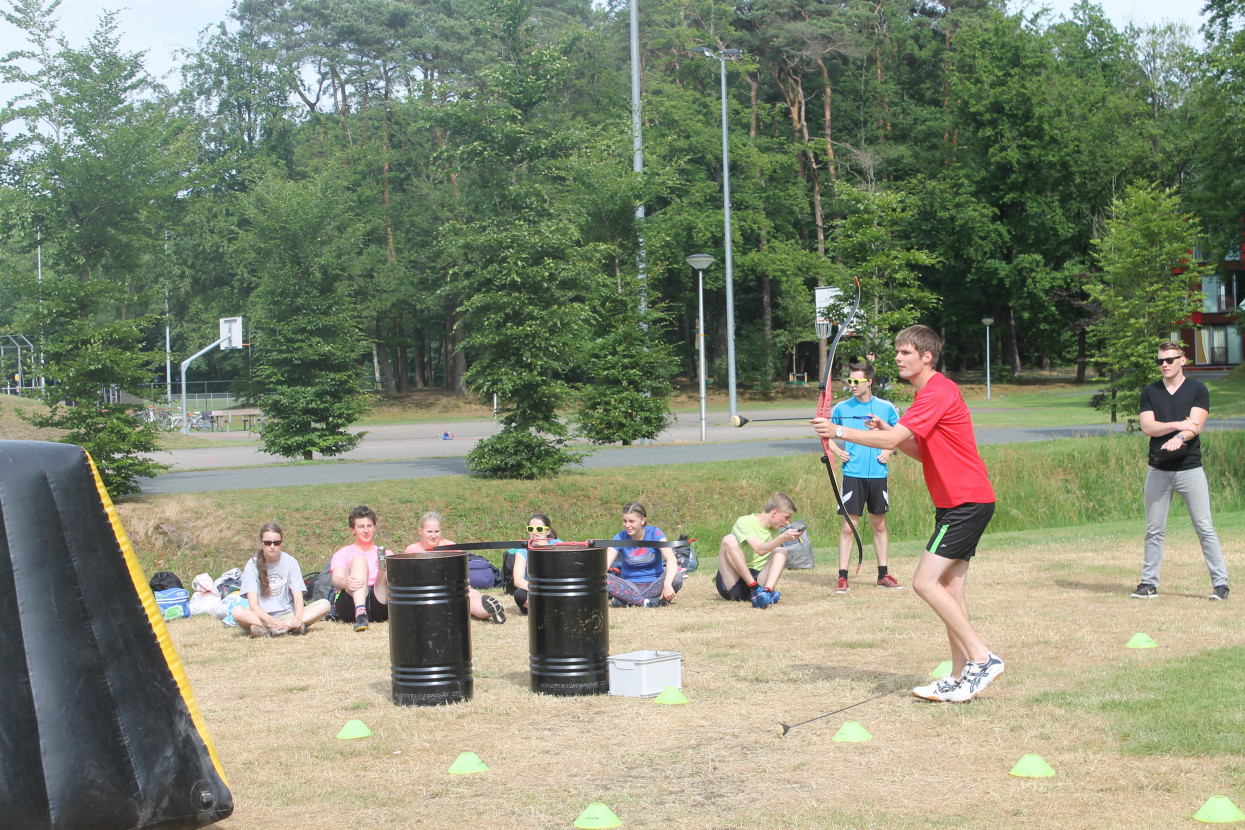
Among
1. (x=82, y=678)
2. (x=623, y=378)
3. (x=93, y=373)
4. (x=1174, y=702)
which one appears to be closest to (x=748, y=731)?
(x=1174, y=702)

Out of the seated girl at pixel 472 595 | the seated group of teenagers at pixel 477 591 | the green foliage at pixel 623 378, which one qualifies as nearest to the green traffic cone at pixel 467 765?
the seated group of teenagers at pixel 477 591

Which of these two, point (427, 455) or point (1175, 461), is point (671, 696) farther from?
point (427, 455)

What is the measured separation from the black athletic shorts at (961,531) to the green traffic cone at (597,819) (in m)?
2.65

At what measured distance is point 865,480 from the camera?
1085 centimetres

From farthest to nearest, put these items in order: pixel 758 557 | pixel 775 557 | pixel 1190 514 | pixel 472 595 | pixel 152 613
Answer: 1. pixel 758 557
2. pixel 775 557
3. pixel 472 595
4. pixel 1190 514
5. pixel 152 613

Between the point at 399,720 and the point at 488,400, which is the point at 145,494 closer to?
the point at 488,400

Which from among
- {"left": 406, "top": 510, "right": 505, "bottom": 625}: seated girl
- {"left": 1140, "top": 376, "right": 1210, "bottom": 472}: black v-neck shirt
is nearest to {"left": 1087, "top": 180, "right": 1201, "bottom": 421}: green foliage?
{"left": 1140, "top": 376, "right": 1210, "bottom": 472}: black v-neck shirt

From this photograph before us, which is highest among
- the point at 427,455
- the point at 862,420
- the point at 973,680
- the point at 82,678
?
the point at 862,420

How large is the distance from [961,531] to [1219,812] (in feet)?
7.21

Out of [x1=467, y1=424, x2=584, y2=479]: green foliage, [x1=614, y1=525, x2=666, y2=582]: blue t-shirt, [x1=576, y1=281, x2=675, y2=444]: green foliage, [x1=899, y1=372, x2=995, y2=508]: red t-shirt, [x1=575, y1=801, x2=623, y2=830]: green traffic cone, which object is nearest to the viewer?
[x1=575, y1=801, x2=623, y2=830]: green traffic cone

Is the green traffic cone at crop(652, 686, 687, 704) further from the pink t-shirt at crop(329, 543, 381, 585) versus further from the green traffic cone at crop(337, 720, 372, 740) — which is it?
the pink t-shirt at crop(329, 543, 381, 585)

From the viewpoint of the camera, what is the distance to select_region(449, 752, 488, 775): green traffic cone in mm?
5270

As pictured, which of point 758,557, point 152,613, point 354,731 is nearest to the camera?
point 152,613

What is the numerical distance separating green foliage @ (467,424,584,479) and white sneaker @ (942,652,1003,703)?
1234 cm
